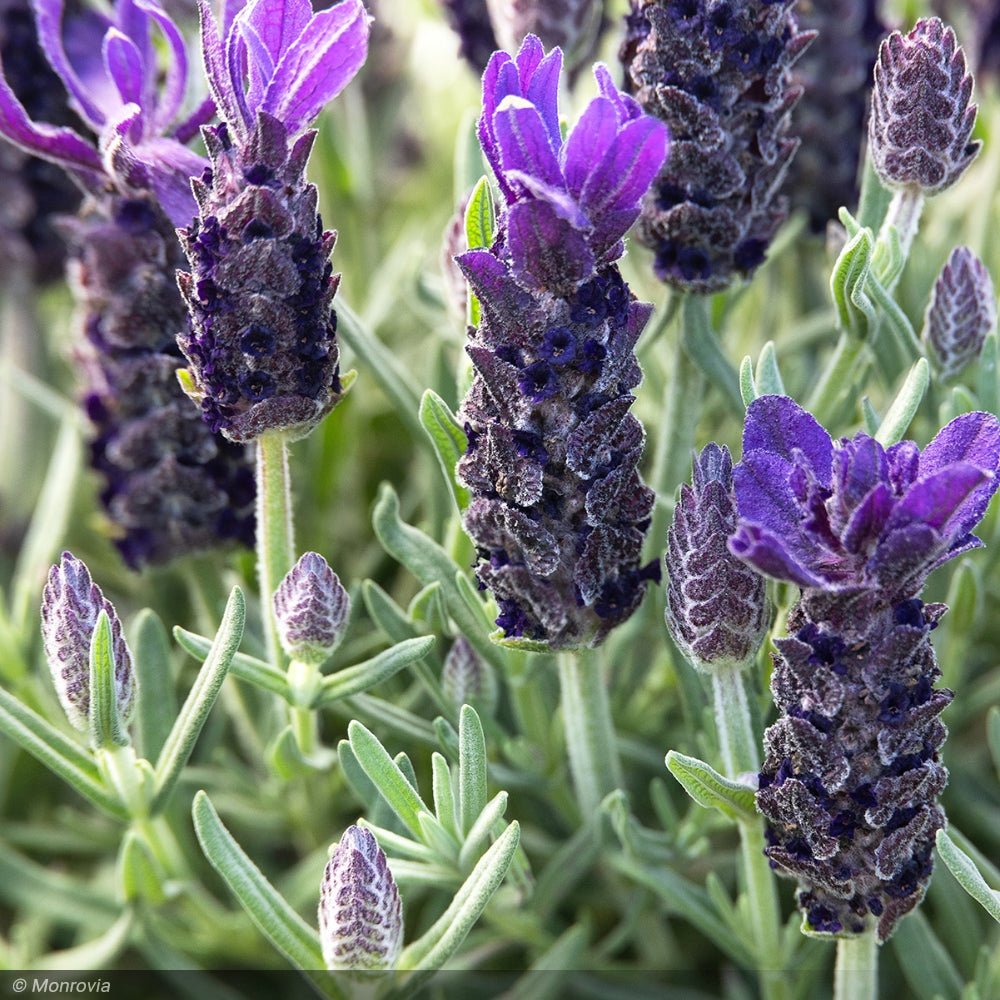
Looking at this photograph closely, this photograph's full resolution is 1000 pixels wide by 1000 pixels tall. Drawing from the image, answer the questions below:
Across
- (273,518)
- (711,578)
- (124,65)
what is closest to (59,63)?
(124,65)

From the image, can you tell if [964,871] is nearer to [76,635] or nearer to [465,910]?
[465,910]

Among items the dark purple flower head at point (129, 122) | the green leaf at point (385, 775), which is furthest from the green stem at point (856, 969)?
the dark purple flower head at point (129, 122)

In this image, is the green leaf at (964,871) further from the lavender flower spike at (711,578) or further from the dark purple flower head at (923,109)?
the dark purple flower head at (923,109)

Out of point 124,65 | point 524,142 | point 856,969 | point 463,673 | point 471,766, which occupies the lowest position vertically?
point 856,969

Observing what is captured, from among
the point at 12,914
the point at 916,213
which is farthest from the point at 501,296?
the point at 12,914

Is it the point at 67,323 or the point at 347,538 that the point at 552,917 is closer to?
the point at 347,538

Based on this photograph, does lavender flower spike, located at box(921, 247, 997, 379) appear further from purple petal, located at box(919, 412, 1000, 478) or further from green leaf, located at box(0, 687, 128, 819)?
green leaf, located at box(0, 687, 128, 819)
